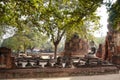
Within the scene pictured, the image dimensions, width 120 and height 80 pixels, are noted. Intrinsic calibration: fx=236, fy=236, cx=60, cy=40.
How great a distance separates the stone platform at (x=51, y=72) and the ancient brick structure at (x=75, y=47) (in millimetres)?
17691

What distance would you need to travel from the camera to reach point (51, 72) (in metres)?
17.2

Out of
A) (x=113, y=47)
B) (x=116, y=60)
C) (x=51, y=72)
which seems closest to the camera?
(x=51, y=72)

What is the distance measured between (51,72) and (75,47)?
797 inches

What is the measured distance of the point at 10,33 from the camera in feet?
122

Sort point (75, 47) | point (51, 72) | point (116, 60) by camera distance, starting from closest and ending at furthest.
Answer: point (51, 72) < point (116, 60) < point (75, 47)

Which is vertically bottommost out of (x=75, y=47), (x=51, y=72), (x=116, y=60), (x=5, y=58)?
(x=51, y=72)

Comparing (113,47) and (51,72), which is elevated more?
(113,47)

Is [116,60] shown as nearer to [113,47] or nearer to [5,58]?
[113,47]

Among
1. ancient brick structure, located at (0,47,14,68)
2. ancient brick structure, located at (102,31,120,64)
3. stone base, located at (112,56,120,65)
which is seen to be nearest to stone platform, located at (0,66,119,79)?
ancient brick structure, located at (0,47,14,68)

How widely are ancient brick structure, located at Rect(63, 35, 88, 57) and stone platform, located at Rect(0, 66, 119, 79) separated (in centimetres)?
1769

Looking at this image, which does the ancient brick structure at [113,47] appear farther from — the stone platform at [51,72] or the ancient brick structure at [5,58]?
the ancient brick structure at [5,58]

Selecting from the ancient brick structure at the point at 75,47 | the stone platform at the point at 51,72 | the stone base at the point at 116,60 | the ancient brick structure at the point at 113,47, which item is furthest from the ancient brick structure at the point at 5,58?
the ancient brick structure at the point at 75,47

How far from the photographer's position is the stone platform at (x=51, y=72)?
16.2 meters

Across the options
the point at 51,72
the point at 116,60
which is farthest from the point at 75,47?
the point at 51,72
